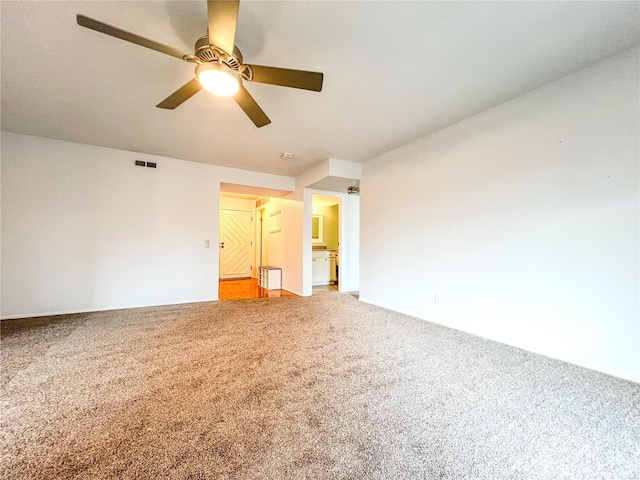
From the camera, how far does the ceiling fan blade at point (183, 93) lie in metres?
2.06

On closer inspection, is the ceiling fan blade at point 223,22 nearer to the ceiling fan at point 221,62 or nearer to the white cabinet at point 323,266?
the ceiling fan at point 221,62

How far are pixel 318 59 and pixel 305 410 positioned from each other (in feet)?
8.64

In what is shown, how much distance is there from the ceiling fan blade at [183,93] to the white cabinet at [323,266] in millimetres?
A: 4905

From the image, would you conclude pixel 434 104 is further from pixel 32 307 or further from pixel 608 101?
pixel 32 307

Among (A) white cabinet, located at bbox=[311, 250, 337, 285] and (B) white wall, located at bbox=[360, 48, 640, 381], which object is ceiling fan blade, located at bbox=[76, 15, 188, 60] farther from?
(A) white cabinet, located at bbox=[311, 250, 337, 285]

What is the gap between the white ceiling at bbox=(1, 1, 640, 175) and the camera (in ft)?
5.71

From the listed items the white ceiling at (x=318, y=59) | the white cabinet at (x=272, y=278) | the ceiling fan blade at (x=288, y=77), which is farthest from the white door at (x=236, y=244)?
the ceiling fan blade at (x=288, y=77)

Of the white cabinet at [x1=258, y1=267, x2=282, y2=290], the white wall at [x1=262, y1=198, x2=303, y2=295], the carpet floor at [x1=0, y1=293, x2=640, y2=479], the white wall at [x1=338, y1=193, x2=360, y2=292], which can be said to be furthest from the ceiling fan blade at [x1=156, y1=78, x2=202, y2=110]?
the white cabinet at [x1=258, y1=267, x2=282, y2=290]

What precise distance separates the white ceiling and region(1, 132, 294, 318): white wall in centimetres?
62

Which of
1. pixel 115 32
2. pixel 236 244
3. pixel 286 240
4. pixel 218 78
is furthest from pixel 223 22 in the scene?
pixel 236 244

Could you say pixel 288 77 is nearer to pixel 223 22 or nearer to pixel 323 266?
pixel 223 22

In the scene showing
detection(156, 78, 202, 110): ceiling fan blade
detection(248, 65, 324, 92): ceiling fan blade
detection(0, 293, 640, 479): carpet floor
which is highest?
detection(156, 78, 202, 110): ceiling fan blade

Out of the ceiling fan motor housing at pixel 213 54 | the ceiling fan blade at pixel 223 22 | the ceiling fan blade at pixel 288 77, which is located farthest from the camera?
the ceiling fan blade at pixel 288 77

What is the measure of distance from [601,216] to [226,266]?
8085 mm
